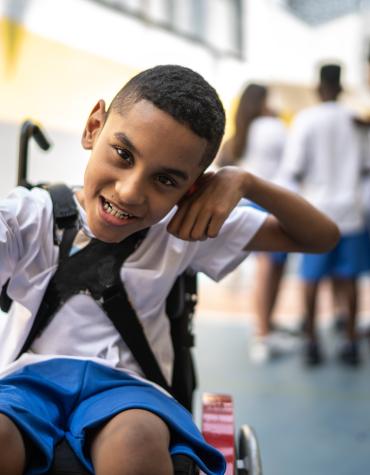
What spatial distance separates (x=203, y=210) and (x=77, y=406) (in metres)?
0.34

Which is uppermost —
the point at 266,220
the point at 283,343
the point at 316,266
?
the point at 266,220

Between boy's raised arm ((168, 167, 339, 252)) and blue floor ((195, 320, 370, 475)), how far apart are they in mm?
768

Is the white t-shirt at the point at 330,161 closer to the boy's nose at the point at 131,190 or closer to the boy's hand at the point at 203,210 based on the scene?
the boy's hand at the point at 203,210

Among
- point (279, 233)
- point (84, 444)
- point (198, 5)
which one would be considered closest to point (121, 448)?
point (84, 444)

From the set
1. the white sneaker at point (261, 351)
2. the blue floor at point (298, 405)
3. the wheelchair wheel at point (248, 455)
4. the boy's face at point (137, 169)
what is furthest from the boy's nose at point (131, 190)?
the white sneaker at point (261, 351)

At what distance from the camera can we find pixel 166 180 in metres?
0.79

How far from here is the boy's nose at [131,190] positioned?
751mm

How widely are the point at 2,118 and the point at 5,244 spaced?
1.59 meters

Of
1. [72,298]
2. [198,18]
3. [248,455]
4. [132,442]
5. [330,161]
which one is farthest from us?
[198,18]

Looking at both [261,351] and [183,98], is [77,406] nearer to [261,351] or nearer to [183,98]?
[183,98]

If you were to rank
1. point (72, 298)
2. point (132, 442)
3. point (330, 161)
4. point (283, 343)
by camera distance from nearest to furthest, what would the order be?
point (132, 442), point (72, 298), point (330, 161), point (283, 343)

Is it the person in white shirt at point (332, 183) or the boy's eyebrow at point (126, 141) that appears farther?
the person in white shirt at point (332, 183)

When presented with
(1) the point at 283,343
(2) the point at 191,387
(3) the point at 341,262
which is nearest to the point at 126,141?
(2) the point at 191,387

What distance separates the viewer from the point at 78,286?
88cm
